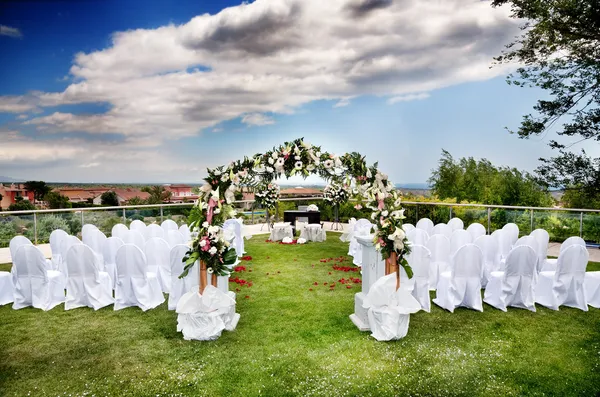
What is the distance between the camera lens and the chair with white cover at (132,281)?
482 cm

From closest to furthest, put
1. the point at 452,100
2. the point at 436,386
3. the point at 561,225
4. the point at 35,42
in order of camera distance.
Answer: the point at 436,386 < the point at 561,225 < the point at 35,42 < the point at 452,100

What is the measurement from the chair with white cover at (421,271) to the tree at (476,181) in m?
19.7

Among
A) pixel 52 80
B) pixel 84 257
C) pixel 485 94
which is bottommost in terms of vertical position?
pixel 84 257

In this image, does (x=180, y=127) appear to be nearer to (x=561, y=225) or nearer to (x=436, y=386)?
(x=561, y=225)

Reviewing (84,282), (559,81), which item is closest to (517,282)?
(84,282)

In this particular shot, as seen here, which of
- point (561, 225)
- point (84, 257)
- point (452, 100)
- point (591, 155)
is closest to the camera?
point (84, 257)

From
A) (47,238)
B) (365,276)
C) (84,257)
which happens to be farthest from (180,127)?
(365,276)

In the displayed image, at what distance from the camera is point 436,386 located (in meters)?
3.04

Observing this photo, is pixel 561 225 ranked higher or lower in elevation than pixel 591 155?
lower

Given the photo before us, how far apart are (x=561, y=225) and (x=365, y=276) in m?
6.46

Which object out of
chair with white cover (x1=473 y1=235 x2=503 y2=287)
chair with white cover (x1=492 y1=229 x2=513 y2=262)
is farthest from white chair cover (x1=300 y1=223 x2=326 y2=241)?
chair with white cover (x1=473 y1=235 x2=503 y2=287)

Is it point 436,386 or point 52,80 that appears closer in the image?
point 436,386

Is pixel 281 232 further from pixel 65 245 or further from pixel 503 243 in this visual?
pixel 503 243

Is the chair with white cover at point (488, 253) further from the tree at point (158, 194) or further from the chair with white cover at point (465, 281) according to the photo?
the tree at point (158, 194)
